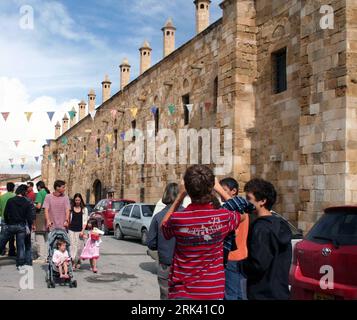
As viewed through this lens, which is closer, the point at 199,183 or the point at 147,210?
the point at 199,183

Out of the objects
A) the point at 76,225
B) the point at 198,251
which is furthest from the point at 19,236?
the point at 198,251

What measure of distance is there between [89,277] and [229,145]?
316 inches

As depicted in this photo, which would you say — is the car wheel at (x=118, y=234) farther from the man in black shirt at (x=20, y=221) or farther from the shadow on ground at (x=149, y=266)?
the man in black shirt at (x=20, y=221)

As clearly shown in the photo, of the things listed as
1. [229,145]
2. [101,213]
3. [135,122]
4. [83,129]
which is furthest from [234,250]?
[83,129]

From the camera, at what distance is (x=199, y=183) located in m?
3.23

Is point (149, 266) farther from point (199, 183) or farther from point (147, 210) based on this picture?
point (199, 183)

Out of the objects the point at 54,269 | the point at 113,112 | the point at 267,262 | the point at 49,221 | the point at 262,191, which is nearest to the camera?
the point at 267,262

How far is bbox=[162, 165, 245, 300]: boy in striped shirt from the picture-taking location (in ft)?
10.5

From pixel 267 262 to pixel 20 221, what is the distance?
698 cm

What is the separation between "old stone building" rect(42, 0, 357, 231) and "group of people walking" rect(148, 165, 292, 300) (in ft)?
25.0

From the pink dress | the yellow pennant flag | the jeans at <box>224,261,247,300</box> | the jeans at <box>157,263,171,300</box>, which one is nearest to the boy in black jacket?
the jeans at <box>224,261,247,300</box>

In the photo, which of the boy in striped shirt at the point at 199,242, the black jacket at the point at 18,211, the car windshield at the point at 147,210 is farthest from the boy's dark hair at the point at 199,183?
the car windshield at the point at 147,210

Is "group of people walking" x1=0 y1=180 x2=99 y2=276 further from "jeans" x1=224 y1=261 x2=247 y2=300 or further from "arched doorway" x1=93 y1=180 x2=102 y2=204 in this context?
"arched doorway" x1=93 y1=180 x2=102 y2=204

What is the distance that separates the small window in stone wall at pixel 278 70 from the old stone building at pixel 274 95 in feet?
0.11
